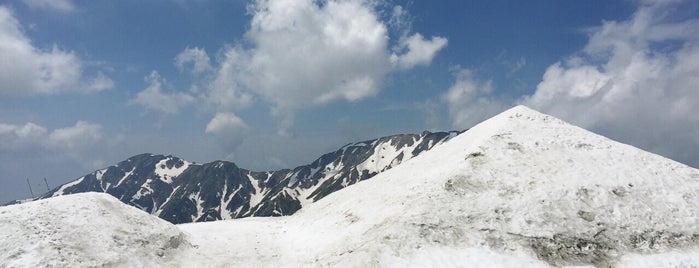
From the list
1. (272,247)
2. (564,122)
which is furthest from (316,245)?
(564,122)

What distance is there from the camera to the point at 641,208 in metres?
29.5

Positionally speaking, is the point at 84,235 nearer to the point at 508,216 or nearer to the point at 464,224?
the point at 464,224

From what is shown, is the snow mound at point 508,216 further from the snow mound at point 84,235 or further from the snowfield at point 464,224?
the snow mound at point 84,235

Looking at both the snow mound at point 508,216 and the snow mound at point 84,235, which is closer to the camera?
the snow mound at point 84,235

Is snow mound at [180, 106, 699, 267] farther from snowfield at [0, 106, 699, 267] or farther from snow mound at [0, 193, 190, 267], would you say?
snow mound at [0, 193, 190, 267]

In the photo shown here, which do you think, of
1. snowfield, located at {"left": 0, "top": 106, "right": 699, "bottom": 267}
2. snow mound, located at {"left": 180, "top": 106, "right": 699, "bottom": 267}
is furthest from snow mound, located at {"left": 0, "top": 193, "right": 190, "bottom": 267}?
snow mound, located at {"left": 180, "top": 106, "right": 699, "bottom": 267}

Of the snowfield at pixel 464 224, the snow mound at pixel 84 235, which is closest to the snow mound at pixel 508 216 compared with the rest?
the snowfield at pixel 464 224

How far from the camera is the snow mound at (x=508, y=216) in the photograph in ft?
84.8

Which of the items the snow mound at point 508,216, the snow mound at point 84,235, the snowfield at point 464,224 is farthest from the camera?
the snow mound at point 508,216

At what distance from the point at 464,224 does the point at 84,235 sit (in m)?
23.9

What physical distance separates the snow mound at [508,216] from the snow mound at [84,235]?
3.50 metres

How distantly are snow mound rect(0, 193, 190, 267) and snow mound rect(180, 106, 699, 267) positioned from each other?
11.5 ft

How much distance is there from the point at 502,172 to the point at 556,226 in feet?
20.2

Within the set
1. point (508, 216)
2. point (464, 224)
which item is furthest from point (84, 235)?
point (508, 216)
